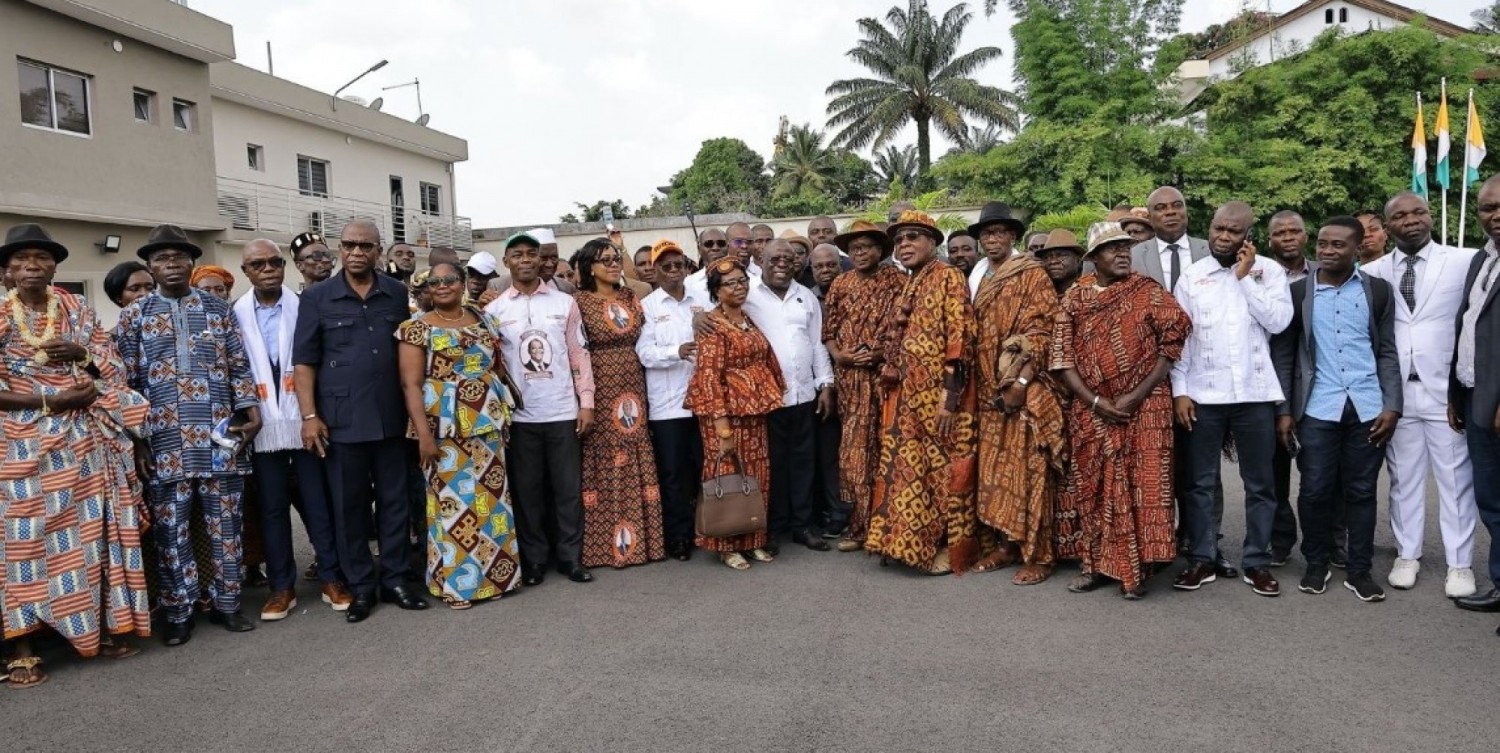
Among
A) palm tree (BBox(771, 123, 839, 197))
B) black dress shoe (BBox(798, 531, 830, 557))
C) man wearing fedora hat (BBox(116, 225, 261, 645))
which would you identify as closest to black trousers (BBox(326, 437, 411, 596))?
man wearing fedora hat (BBox(116, 225, 261, 645))

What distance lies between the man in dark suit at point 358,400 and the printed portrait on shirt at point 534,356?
0.65 meters

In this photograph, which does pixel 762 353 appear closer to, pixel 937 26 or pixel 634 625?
pixel 634 625

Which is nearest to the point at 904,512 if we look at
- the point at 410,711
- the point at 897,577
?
the point at 897,577

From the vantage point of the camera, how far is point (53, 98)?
14.0 m

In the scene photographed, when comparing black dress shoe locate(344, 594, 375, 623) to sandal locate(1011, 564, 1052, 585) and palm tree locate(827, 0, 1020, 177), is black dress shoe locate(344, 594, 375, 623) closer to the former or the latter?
sandal locate(1011, 564, 1052, 585)

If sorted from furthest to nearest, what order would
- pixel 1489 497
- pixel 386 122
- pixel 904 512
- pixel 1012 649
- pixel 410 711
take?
1. pixel 386 122
2. pixel 904 512
3. pixel 1489 497
4. pixel 1012 649
5. pixel 410 711

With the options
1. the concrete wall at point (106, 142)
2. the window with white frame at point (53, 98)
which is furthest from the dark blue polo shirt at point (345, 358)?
the window with white frame at point (53, 98)

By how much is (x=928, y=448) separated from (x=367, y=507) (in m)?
3.10

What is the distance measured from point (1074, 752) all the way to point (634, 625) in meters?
2.21

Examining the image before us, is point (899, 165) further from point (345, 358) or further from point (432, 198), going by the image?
point (345, 358)

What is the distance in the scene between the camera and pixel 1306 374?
4984 millimetres

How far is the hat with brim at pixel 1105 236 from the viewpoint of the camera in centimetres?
480

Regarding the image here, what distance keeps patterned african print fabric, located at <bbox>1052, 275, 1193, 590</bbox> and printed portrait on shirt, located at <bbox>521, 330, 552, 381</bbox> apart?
2812 millimetres

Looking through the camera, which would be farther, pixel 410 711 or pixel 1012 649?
pixel 1012 649
